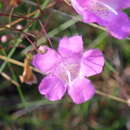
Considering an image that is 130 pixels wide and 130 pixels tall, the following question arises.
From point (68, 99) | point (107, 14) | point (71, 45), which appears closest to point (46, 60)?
point (71, 45)

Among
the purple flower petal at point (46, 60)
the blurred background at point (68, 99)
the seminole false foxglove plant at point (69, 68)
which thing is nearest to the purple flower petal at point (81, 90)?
the seminole false foxglove plant at point (69, 68)

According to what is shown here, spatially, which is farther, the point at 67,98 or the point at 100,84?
the point at 100,84

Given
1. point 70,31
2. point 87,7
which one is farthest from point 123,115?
point 87,7

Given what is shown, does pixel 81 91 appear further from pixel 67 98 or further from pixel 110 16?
pixel 67 98

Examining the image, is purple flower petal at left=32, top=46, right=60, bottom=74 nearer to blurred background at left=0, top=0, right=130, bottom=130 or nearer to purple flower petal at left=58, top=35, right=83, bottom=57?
purple flower petal at left=58, top=35, right=83, bottom=57

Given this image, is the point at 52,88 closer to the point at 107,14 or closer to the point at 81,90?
the point at 81,90

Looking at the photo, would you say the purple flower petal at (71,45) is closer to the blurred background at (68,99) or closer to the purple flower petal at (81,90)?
the purple flower petal at (81,90)
